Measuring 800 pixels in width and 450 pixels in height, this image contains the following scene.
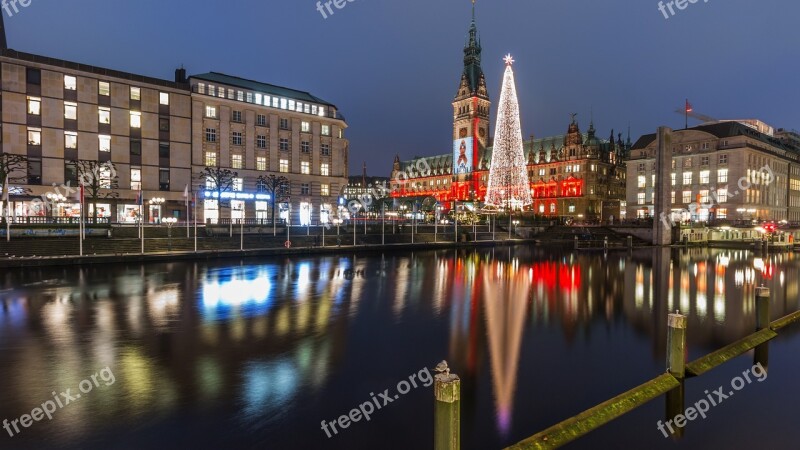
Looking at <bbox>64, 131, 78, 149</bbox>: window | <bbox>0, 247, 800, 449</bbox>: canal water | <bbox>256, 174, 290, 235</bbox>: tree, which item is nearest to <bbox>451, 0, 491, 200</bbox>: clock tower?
<bbox>256, 174, 290, 235</bbox>: tree

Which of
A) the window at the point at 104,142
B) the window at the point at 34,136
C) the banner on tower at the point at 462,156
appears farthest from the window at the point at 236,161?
the banner on tower at the point at 462,156

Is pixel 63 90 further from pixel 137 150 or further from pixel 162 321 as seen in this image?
pixel 162 321

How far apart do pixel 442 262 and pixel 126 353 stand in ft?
98.7

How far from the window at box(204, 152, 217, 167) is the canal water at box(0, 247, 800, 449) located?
146 ft

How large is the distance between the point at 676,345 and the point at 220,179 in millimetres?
62204

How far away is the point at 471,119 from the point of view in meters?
142

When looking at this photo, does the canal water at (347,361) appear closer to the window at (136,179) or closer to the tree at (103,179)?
the tree at (103,179)

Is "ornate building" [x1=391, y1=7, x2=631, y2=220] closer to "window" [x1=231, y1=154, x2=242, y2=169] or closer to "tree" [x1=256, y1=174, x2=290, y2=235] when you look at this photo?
"tree" [x1=256, y1=174, x2=290, y2=235]

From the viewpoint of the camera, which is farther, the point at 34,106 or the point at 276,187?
the point at 276,187

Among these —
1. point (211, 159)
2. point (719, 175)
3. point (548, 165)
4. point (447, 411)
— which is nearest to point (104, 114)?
point (211, 159)

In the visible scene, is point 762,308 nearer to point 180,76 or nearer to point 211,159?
point 211,159

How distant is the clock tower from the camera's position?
468ft

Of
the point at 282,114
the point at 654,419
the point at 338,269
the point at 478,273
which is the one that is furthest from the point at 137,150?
the point at 654,419

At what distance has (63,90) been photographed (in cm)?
5697
